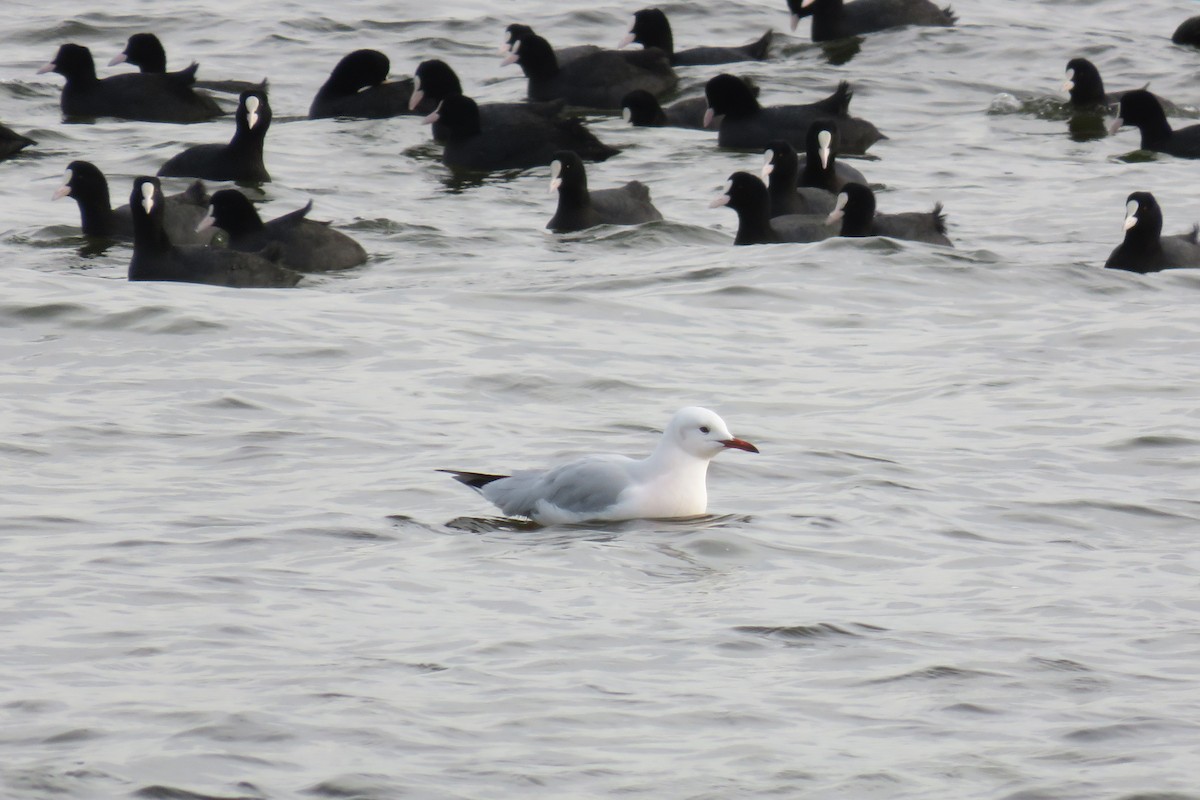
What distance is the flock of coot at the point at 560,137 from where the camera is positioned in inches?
594

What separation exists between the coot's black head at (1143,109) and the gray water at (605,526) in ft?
6.50

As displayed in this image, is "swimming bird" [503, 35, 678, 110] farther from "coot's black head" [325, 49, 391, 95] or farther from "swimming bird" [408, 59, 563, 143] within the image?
"coot's black head" [325, 49, 391, 95]

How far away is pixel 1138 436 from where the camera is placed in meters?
10.9

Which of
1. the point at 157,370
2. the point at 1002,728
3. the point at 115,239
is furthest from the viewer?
the point at 115,239

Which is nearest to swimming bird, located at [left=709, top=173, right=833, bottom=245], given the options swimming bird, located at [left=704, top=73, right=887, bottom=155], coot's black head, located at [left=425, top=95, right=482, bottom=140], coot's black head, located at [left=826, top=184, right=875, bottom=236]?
coot's black head, located at [left=826, top=184, right=875, bottom=236]

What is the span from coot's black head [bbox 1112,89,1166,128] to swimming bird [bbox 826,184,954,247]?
528cm

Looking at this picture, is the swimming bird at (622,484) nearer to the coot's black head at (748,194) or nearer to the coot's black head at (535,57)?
the coot's black head at (748,194)

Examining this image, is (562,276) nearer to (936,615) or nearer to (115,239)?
(115,239)

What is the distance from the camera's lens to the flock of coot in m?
15.1

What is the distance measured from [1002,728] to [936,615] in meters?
1.17

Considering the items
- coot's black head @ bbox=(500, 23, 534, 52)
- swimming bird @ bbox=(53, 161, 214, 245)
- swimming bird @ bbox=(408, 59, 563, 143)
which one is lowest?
swimming bird @ bbox=(53, 161, 214, 245)

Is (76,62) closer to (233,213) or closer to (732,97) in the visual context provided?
(732,97)

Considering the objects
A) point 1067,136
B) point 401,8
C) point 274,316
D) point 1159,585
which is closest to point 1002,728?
point 1159,585

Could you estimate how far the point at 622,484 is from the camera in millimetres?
9180
